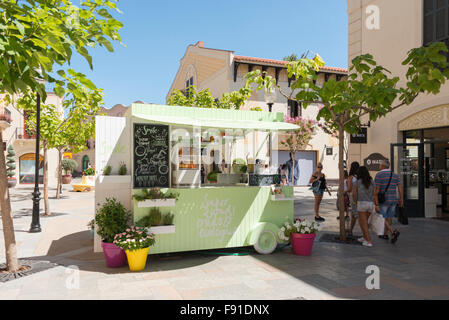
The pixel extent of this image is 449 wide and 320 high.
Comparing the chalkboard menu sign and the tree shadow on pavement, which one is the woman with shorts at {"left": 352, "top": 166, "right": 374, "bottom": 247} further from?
the chalkboard menu sign

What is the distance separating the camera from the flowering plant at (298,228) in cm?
695

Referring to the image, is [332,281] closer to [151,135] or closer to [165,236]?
[165,236]

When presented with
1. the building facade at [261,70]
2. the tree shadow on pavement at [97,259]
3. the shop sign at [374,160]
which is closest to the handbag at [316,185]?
the shop sign at [374,160]

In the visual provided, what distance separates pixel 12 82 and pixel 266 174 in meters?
4.73

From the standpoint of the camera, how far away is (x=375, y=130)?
12.9 meters

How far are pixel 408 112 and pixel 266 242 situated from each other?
7.70 metres

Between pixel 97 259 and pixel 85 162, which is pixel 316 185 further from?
pixel 85 162

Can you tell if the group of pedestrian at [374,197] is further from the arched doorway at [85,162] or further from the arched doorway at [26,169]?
the arched doorway at [85,162]

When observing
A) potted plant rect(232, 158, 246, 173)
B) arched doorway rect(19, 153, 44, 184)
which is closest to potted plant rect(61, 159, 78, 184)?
arched doorway rect(19, 153, 44, 184)

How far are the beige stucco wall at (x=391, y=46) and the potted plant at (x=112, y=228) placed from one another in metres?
9.69

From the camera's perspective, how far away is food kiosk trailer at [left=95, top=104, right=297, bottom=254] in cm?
650

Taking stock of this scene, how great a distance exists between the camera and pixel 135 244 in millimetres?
5684

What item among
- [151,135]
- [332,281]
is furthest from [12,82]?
[332,281]

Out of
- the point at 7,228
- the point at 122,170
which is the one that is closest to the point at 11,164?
the point at 122,170
